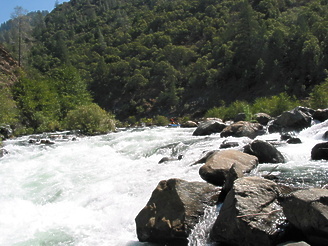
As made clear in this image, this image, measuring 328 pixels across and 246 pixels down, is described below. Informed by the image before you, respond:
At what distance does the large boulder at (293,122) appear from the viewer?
13.2 meters

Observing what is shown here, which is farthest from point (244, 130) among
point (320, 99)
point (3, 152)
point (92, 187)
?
point (3, 152)

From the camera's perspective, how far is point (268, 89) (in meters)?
31.5

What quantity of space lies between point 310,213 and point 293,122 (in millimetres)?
10408

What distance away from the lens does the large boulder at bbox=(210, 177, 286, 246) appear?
13.6 ft

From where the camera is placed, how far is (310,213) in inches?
152

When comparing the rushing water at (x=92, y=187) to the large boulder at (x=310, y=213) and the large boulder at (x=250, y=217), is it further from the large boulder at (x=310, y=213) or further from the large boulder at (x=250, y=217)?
the large boulder at (x=310, y=213)

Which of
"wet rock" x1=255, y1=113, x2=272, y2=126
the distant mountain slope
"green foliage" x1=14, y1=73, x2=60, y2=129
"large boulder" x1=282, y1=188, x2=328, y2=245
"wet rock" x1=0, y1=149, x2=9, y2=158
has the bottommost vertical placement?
"wet rock" x1=255, y1=113, x2=272, y2=126

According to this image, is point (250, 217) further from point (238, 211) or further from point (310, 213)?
point (310, 213)

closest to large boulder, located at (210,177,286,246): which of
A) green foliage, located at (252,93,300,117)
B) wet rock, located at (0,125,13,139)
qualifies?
green foliage, located at (252,93,300,117)

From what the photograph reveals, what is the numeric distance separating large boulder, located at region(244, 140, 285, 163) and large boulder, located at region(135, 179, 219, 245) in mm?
3335

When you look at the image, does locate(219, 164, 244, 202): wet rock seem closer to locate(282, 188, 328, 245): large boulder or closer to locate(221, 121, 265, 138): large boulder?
locate(282, 188, 328, 245): large boulder

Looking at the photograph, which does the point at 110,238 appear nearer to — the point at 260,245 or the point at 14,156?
the point at 260,245

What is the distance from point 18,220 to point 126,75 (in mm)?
49523

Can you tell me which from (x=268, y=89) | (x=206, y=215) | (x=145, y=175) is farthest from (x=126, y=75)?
(x=206, y=215)
